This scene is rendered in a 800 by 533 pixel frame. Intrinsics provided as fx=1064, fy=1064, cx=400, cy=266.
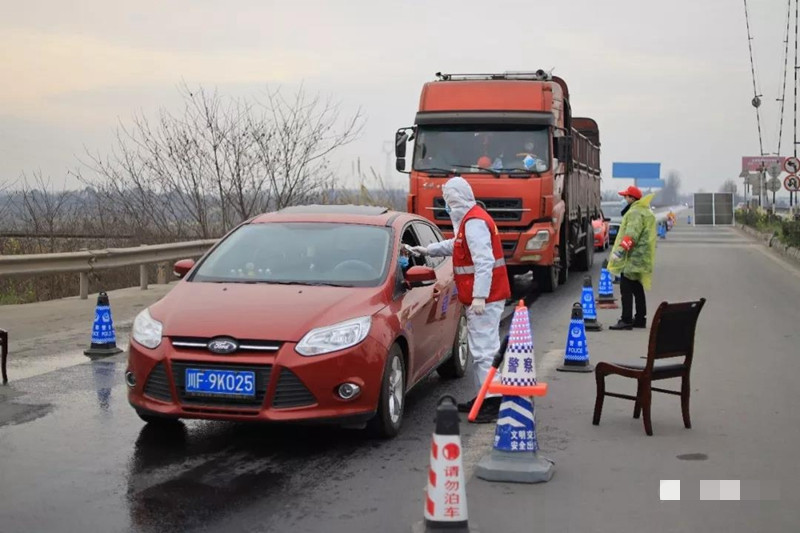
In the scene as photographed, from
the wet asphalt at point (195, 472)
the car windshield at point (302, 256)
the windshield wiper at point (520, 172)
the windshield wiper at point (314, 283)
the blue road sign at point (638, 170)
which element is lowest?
the wet asphalt at point (195, 472)

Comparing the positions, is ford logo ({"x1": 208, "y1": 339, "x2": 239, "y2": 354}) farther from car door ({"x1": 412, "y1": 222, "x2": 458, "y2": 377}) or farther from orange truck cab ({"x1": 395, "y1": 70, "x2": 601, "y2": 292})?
orange truck cab ({"x1": 395, "y1": 70, "x2": 601, "y2": 292})

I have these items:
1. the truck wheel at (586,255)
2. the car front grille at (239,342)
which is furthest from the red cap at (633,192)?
the truck wheel at (586,255)

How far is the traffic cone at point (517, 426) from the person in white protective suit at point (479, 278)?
1.62 m

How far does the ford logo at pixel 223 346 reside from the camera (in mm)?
6871

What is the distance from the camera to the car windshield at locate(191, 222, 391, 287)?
26.5 feet

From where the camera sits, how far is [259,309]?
7.30 m

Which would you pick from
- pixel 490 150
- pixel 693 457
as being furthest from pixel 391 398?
pixel 490 150

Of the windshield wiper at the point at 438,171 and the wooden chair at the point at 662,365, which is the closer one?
the wooden chair at the point at 662,365

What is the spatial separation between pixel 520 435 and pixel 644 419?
5.65ft

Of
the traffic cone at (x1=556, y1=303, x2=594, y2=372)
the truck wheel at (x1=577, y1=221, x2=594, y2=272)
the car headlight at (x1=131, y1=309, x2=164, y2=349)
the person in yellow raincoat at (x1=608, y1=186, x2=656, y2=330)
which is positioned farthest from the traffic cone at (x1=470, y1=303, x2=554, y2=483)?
the truck wheel at (x1=577, y1=221, x2=594, y2=272)

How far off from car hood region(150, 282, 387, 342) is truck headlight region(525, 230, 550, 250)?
10.2 metres

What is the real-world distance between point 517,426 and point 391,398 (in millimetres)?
1358

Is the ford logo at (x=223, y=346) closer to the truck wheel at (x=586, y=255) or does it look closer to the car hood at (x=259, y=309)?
the car hood at (x=259, y=309)

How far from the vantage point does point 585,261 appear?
25.0m
